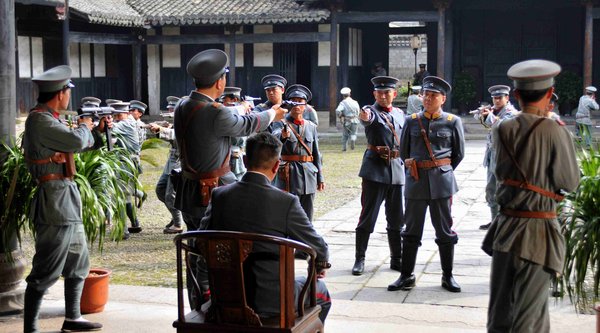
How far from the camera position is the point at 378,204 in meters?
7.84

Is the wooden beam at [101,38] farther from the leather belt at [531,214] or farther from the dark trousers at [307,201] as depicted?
the leather belt at [531,214]

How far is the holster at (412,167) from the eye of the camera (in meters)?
7.16

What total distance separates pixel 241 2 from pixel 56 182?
20624 mm

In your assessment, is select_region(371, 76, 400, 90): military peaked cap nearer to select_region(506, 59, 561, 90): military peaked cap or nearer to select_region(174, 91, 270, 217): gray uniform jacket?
select_region(174, 91, 270, 217): gray uniform jacket

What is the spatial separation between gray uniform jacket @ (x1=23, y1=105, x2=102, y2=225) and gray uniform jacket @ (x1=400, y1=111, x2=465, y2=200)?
9.27ft

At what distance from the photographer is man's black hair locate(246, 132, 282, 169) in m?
4.48

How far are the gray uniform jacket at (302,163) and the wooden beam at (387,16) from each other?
16470 millimetres

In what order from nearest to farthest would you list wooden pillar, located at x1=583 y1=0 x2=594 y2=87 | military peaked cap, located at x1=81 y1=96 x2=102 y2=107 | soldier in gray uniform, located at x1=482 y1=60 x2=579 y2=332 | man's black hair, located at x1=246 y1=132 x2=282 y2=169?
man's black hair, located at x1=246 y1=132 x2=282 y2=169
soldier in gray uniform, located at x1=482 y1=60 x2=579 y2=332
military peaked cap, located at x1=81 y1=96 x2=102 y2=107
wooden pillar, located at x1=583 y1=0 x2=594 y2=87

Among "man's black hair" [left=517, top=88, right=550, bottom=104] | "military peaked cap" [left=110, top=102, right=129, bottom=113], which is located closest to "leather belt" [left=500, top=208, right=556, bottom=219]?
"man's black hair" [left=517, top=88, right=550, bottom=104]

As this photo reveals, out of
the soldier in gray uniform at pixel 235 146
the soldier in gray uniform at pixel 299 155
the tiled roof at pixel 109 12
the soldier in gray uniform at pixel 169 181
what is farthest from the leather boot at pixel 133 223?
the tiled roof at pixel 109 12

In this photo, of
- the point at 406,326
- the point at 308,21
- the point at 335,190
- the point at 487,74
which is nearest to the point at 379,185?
the point at 406,326

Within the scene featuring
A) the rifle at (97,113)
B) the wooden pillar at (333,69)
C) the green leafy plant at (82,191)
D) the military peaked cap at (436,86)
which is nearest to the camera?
the rifle at (97,113)

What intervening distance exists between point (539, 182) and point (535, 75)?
578mm

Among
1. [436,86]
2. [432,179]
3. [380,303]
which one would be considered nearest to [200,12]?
[436,86]
